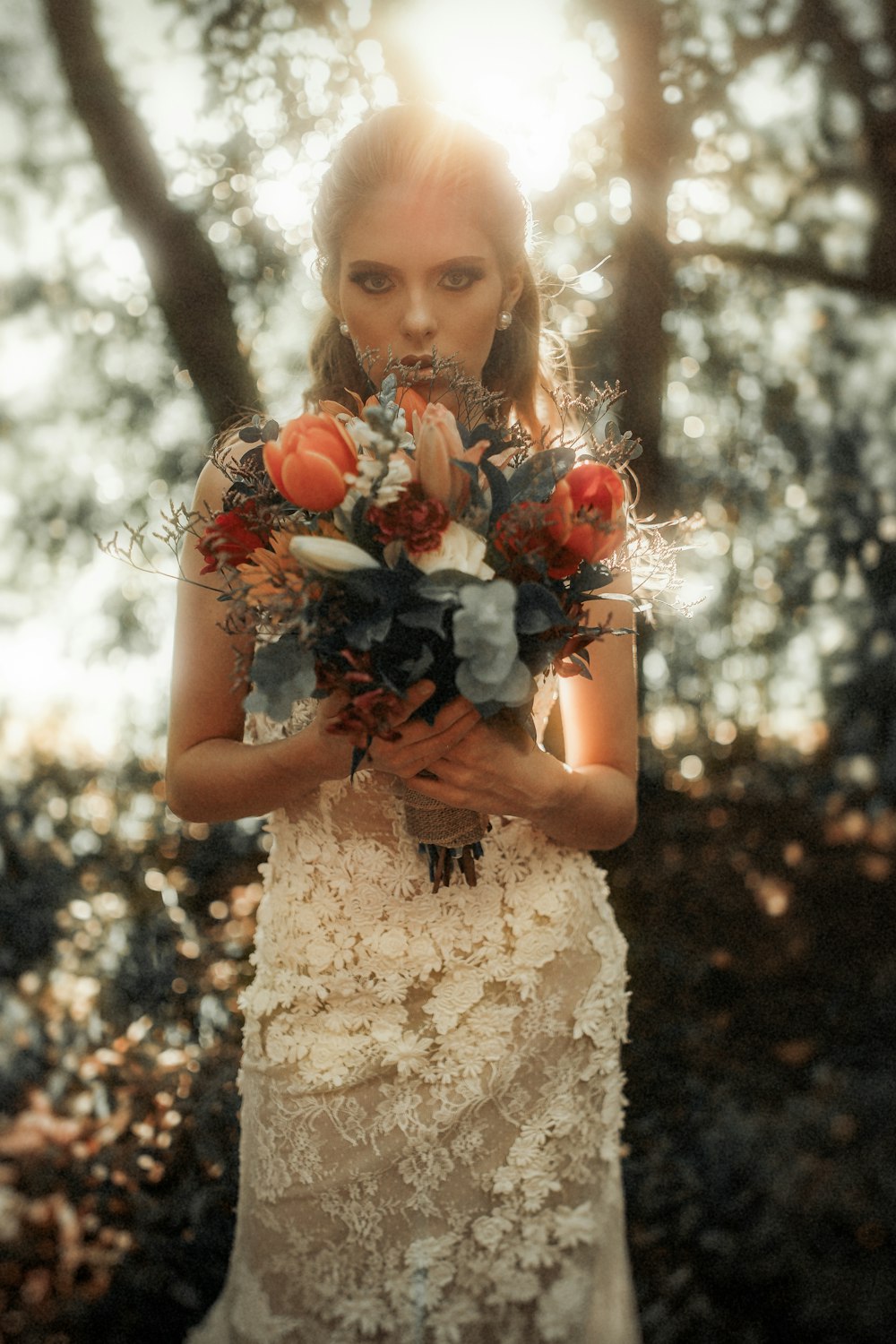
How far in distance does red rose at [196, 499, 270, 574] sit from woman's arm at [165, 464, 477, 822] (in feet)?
0.50

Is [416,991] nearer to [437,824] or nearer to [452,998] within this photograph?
[452,998]

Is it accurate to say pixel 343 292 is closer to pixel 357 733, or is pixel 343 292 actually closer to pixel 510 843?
pixel 357 733

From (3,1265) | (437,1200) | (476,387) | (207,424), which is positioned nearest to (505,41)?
(207,424)

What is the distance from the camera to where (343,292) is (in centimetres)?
176

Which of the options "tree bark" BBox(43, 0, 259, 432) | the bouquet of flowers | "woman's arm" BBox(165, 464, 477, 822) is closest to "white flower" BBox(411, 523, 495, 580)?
the bouquet of flowers

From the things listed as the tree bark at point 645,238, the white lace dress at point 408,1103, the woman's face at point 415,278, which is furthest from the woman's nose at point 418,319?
the tree bark at point 645,238

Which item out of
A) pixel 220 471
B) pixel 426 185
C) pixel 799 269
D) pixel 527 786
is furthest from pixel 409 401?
pixel 799 269

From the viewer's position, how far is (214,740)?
1.64 m

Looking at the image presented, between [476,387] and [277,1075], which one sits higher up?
[476,387]

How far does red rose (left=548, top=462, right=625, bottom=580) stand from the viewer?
1282 mm

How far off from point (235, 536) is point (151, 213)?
1.91 metres

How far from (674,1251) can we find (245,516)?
281 centimetres

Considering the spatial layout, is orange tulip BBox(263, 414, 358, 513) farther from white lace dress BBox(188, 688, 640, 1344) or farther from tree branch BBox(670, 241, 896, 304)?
tree branch BBox(670, 241, 896, 304)

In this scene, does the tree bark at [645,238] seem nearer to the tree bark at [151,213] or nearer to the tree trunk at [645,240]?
the tree trunk at [645,240]
